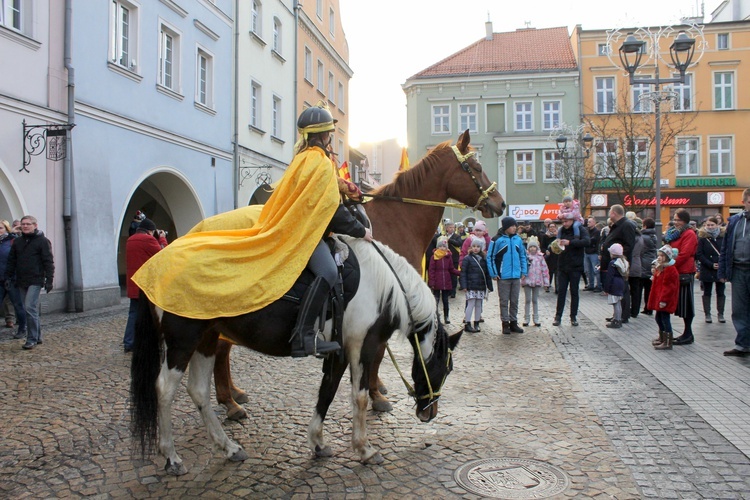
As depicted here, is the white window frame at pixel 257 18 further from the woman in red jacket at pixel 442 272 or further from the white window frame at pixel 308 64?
the woman in red jacket at pixel 442 272

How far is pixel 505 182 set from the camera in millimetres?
39688

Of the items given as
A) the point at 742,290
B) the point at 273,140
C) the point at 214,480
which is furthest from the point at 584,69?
the point at 214,480

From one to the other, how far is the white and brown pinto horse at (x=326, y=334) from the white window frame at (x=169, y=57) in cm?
1336

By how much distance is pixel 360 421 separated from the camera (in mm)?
4012

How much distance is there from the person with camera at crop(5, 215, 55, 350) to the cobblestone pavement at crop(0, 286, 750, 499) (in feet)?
4.64

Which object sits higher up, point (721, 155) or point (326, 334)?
point (721, 155)

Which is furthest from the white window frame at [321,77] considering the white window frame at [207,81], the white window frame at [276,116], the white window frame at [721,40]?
the white window frame at [721,40]

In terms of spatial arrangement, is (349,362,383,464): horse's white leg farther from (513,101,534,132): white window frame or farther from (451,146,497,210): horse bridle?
(513,101,534,132): white window frame

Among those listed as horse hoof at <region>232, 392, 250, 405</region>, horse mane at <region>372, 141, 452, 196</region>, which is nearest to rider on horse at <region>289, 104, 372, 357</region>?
horse mane at <region>372, 141, 452, 196</region>

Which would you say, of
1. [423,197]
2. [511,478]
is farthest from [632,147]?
[511,478]

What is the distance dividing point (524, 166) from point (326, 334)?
38.1 metres

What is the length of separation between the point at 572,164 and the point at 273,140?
15.3 m

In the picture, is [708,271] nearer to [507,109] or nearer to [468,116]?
[507,109]

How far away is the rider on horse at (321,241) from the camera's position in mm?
3799
